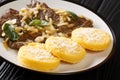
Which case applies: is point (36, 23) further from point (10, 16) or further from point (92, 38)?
point (92, 38)

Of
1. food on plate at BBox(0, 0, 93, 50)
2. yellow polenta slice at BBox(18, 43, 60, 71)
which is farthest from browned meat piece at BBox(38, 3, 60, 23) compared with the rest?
yellow polenta slice at BBox(18, 43, 60, 71)

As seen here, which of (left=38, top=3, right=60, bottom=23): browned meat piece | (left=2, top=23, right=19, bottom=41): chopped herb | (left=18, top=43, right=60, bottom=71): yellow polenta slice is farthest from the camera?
(left=38, top=3, right=60, bottom=23): browned meat piece

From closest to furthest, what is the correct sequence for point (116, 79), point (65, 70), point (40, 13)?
point (65, 70) → point (116, 79) → point (40, 13)

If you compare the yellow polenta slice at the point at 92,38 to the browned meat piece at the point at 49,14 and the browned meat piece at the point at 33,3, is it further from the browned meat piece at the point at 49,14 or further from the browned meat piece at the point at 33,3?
the browned meat piece at the point at 33,3

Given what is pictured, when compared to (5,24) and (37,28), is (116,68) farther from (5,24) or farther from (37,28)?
(5,24)

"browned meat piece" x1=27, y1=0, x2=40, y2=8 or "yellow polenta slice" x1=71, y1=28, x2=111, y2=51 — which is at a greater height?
"yellow polenta slice" x1=71, y1=28, x2=111, y2=51

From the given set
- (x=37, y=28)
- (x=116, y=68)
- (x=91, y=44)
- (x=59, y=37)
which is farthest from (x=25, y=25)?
(x=116, y=68)

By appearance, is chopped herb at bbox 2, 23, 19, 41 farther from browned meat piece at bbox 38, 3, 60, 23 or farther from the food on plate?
browned meat piece at bbox 38, 3, 60, 23

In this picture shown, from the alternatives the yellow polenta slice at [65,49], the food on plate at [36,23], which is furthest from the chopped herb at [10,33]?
the yellow polenta slice at [65,49]
